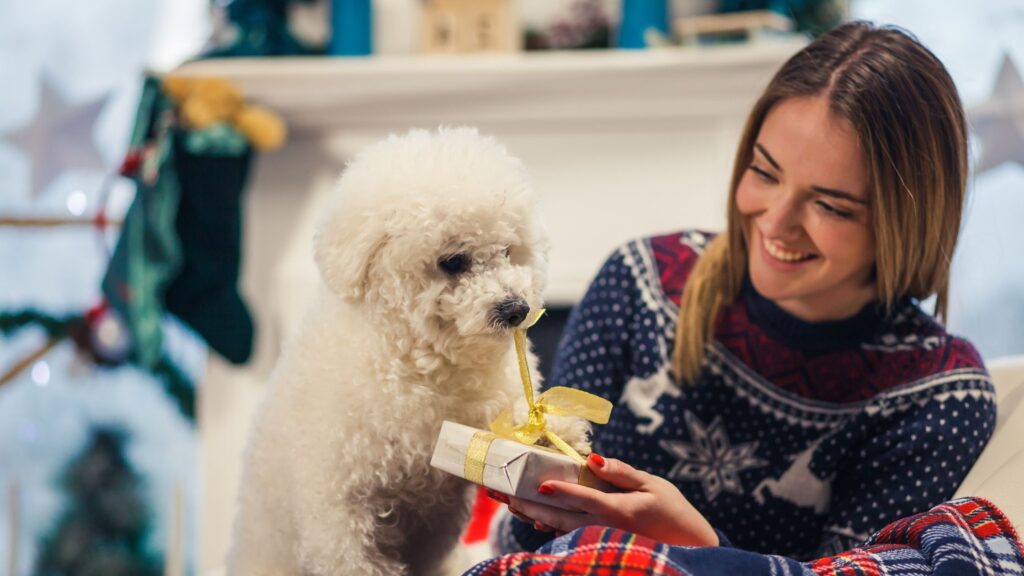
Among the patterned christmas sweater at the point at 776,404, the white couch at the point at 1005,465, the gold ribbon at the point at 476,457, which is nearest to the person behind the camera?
the gold ribbon at the point at 476,457

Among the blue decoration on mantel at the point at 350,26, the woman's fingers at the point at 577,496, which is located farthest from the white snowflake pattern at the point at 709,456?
the blue decoration on mantel at the point at 350,26

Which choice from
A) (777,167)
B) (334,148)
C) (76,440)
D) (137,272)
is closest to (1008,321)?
(777,167)

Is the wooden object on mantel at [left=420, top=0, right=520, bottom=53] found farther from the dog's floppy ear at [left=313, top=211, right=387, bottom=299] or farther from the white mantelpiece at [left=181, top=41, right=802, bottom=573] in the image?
the dog's floppy ear at [left=313, top=211, right=387, bottom=299]

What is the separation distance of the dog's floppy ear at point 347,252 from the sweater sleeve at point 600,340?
1.84ft

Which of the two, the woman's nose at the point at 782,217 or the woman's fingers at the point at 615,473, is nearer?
the woman's fingers at the point at 615,473

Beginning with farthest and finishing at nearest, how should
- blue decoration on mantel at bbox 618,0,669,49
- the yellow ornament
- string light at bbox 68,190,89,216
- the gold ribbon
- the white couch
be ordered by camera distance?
string light at bbox 68,190,89,216 < blue decoration on mantel at bbox 618,0,669,49 < the yellow ornament < the white couch < the gold ribbon

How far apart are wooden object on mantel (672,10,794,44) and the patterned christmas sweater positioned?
42.7 inches

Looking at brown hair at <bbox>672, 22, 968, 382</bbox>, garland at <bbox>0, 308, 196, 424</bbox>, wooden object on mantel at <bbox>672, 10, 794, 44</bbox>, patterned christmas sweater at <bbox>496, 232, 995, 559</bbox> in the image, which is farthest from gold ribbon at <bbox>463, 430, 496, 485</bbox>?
garland at <bbox>0, 308, 196, 424</bbox>

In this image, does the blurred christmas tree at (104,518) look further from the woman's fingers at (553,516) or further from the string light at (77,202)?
the woman's fingers at (553,516)

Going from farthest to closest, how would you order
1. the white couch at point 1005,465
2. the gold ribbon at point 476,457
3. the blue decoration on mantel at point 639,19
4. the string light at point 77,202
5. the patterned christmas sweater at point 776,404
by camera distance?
the string light at point 77,202, the blue decoration on mantel at point 639,19, the patterned christmas sweater at point 776,404, the white couch at point 1005,465, the gold ribbon at point 476,457

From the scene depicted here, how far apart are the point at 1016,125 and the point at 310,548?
2.06 metres

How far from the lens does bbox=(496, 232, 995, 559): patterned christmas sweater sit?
111 cm

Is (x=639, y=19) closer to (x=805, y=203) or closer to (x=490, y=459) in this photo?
(x=805, y=203)

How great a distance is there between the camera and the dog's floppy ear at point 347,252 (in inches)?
25.8
